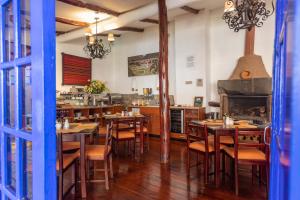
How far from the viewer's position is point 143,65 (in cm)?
803

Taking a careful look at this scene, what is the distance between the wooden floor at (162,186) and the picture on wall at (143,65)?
414 centimetres

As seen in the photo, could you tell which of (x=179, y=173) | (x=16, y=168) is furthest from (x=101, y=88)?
(x=16, y=168)

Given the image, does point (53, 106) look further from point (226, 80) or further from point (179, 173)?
point (226, 80)

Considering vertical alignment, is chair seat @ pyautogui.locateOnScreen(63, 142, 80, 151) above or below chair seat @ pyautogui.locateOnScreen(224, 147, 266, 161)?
above

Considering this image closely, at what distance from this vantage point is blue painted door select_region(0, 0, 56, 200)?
2.70ft

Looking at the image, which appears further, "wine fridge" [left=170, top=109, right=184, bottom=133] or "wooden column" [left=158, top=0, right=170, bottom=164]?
"wine fridge" [left=170, top=109, right=184, bottom=133]

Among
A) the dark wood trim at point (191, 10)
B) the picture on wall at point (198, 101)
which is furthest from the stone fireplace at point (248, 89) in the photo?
the dark wood trim at point (191, 10)

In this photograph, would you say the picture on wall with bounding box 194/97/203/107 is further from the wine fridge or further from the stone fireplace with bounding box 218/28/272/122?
the stone fireplace with bounding box 218/28/272/122

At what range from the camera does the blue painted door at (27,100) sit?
32.4 inches

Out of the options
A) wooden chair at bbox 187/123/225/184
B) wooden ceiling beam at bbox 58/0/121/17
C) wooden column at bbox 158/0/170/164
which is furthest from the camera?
wooden ceiling beam at bbox 58/0/121/17

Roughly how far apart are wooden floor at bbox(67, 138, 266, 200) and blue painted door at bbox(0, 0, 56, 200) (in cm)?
206

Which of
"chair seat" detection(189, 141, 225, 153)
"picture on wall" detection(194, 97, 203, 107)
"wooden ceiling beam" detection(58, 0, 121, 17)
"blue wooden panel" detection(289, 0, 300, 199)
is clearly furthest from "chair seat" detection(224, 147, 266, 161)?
"wooden ceiling beam" detection(58, 0, 121, 17)

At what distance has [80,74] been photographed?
26.5ft

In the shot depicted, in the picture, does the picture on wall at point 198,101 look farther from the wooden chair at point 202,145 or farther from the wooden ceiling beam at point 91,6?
the wooden ceiling beam at point 91,6
